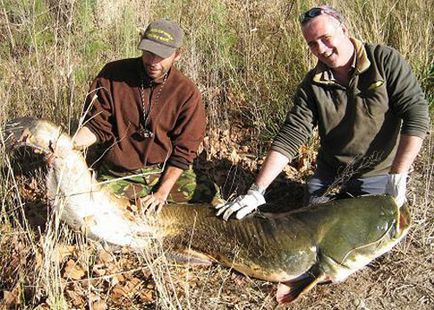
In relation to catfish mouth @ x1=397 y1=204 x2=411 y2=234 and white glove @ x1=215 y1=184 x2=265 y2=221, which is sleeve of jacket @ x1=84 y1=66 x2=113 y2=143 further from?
catfish mouth @ x1=397 y1=204 x2=411 y2=234

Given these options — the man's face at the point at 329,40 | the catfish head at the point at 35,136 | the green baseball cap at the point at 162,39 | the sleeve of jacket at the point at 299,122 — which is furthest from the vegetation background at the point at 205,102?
the man's face at the point at 329,40

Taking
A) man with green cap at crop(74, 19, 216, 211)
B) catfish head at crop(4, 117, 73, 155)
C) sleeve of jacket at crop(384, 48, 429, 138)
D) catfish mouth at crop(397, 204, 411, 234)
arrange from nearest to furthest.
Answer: catfish head at crop(4, 117, 73, 155) → catfish mouth at crop(397, 204, 411, 234) → sleeve of jacket at crop(384, 48, 429, 138) → man with green cap at crop(74, 19, 216, 211)

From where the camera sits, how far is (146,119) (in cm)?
399

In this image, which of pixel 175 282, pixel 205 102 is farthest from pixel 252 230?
pixel 205 102

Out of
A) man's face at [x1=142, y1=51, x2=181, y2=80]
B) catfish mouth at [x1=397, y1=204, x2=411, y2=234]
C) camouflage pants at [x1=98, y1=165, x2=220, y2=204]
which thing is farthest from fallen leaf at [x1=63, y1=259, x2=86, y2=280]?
catfish mouth at [x1=397, y1=204, x2=411, y2=234]

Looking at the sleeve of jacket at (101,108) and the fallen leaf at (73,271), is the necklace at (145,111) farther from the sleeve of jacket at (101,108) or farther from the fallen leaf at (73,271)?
the fallen leaf at (73,271)

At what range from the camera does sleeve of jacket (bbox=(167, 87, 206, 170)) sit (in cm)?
397

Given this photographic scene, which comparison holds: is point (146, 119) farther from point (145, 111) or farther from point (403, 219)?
point (403, 219)

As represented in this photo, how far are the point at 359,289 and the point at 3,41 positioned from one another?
14.0 feet

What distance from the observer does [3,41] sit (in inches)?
214

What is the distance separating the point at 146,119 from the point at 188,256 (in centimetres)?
114

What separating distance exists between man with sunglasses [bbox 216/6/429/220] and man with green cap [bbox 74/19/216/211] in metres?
0.67

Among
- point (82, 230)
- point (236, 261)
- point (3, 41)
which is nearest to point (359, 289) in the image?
point (236, 261)

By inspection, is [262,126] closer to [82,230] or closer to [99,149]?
[99,149]
